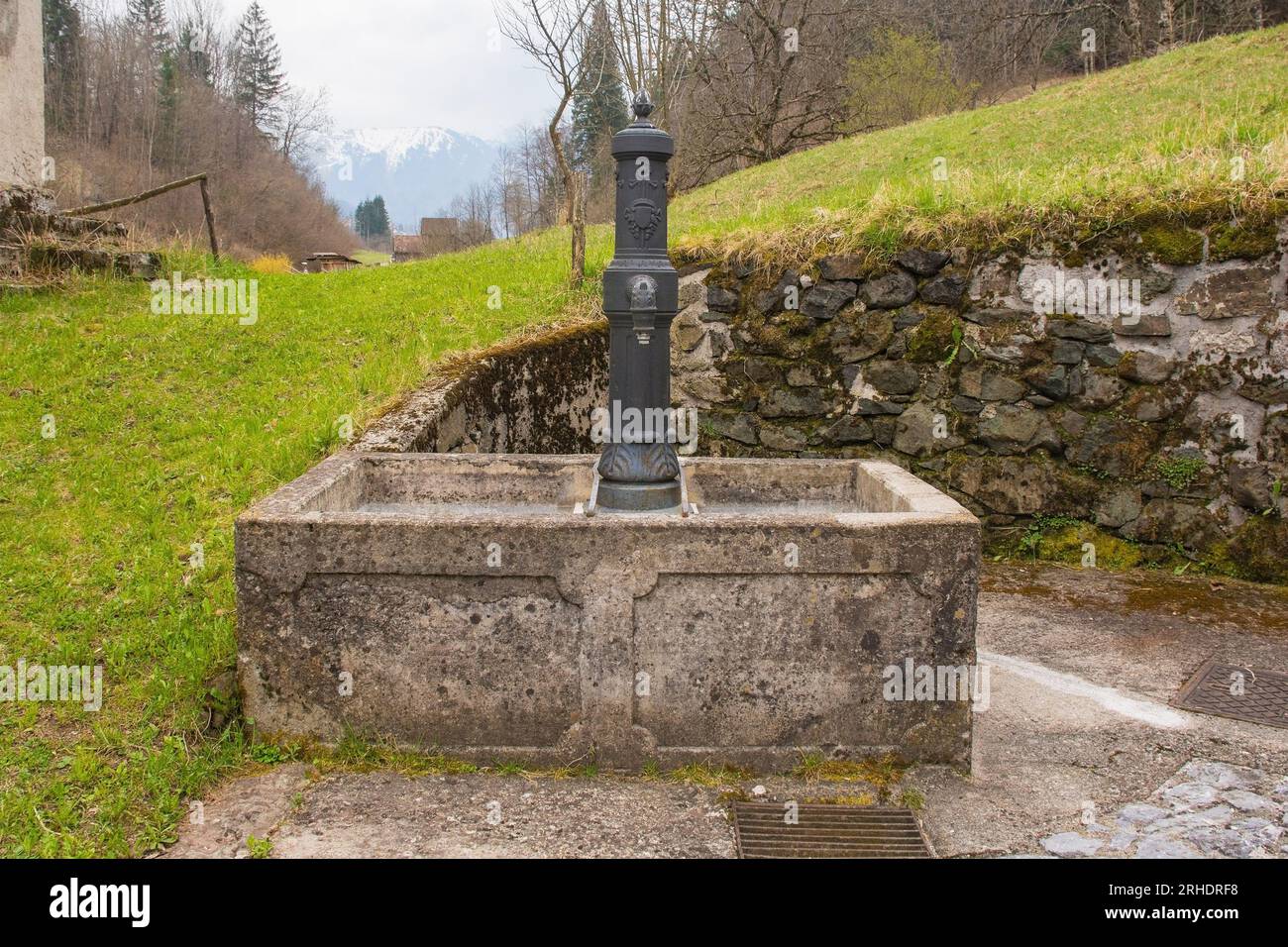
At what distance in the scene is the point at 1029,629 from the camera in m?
5.18

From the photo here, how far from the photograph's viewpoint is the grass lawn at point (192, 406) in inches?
136

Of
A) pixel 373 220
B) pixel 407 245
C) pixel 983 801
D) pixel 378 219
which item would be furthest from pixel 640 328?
pixel 378 219

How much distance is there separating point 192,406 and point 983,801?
5544 millimetres

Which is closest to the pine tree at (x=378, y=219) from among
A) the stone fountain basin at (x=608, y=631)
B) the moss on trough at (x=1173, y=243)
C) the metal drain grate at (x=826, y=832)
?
the moss on trough at (x=1173, y=243)

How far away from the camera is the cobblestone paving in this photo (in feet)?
9.90

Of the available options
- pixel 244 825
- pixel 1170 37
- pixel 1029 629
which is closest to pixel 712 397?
pixel 1029 629

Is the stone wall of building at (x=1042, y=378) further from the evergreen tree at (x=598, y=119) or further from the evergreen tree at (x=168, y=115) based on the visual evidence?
the evergreen tree at (x=168, y=115)

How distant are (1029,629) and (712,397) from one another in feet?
10.0

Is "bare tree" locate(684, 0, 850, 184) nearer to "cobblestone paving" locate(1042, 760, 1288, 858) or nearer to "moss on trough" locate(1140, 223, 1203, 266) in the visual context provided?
"moss on trough" locate(1140, 223, 1203, 266)

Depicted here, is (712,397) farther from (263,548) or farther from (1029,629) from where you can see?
(263,548)

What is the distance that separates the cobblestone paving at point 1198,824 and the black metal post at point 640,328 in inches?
77.3

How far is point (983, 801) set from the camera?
3355mm

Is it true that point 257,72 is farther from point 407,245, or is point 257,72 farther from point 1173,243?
point 1173,243

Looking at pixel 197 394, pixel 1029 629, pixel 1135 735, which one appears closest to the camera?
pixel 1135 735
